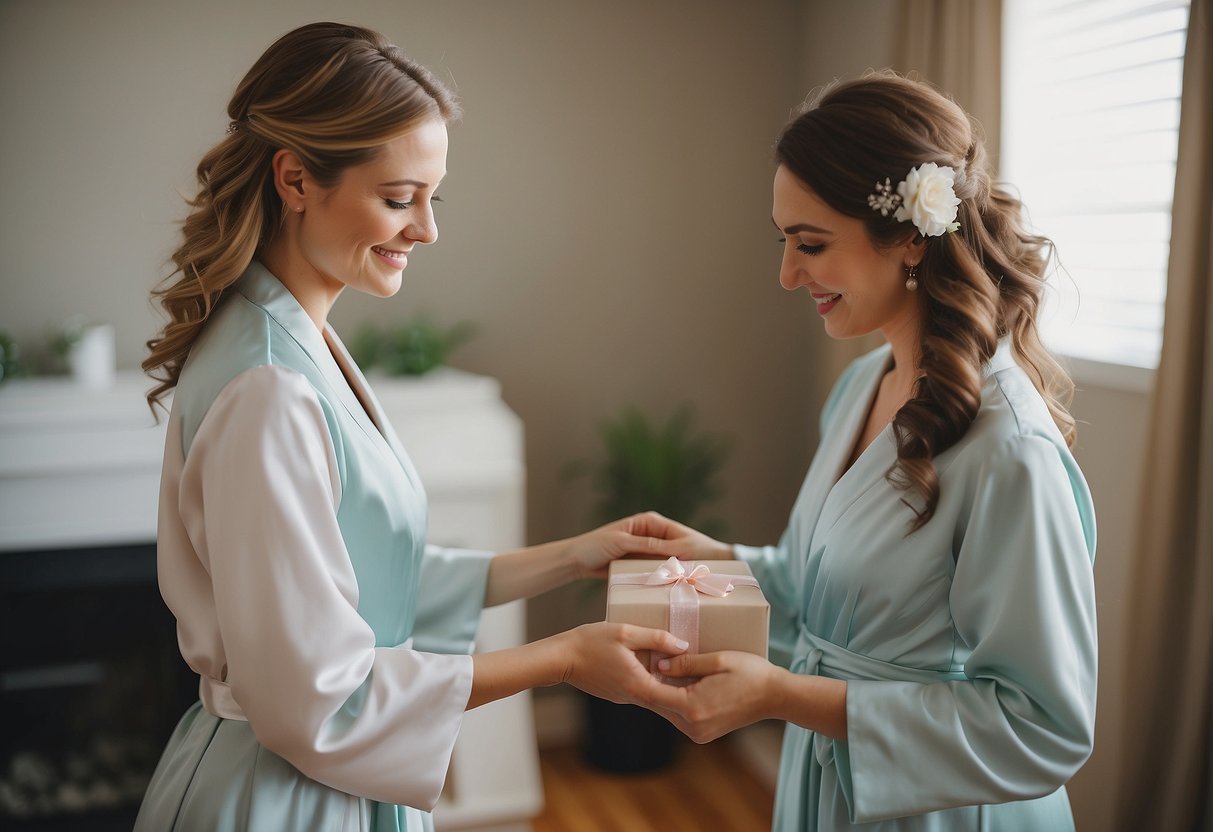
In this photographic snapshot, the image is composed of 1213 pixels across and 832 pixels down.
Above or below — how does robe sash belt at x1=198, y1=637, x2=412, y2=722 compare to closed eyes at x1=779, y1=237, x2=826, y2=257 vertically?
below

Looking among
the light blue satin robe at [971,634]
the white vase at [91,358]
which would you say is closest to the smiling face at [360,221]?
the light blue satin robe at [971,634]

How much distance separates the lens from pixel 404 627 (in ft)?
4.80

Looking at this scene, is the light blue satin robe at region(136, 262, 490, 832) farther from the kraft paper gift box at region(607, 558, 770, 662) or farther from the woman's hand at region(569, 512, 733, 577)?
the woman's hand at region(569, 512, 733, 577)

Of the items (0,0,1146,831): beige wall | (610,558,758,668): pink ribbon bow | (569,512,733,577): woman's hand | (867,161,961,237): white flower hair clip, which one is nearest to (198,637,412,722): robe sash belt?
(610,558,758,668): pink ribbon bow

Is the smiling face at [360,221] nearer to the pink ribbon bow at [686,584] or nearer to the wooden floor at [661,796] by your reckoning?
the pink ribbon bow at [686,584]

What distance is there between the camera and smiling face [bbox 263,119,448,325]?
1330 millimetres

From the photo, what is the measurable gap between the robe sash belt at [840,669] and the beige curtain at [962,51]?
4.84ft

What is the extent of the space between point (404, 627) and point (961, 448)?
80 centimetres

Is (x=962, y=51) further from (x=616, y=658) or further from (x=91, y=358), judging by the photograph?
(x=91, y=358)

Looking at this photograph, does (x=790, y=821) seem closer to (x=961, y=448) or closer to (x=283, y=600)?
(x=961, y=448)

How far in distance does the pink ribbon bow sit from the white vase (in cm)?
206

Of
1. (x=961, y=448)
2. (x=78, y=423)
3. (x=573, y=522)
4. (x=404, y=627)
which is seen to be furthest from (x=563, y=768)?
(x=961, y=448)

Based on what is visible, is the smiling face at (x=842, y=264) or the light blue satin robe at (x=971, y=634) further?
the smiling face at (x=842, y=264)

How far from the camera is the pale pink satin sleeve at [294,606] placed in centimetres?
115
